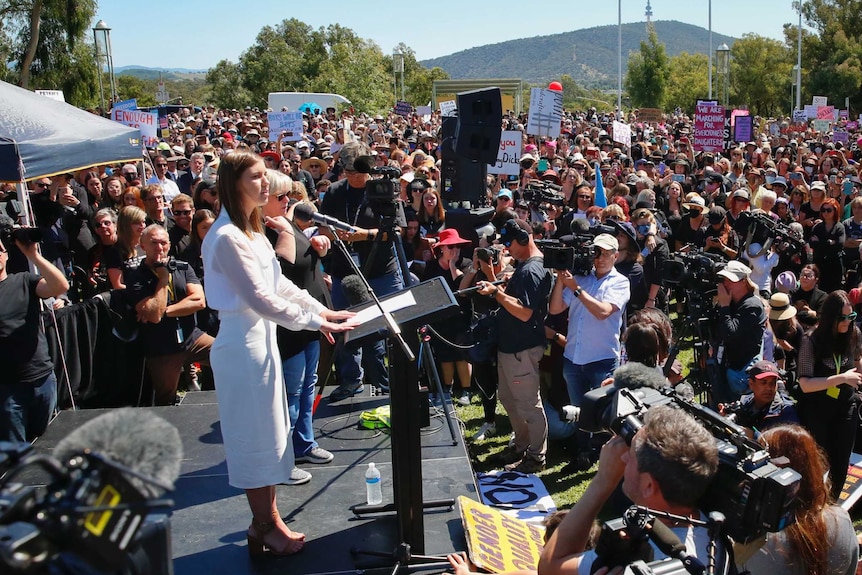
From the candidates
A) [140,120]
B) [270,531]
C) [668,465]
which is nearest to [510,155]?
[140,120]

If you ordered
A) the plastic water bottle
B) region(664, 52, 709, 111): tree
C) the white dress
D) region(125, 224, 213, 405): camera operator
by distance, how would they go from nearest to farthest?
the white dress, the plastic water bottle, region(125, 224, 213, 405): camera operator, region(664, 52, 709, 111): tree

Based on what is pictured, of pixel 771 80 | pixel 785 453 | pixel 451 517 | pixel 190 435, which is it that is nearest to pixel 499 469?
pixel 451 517

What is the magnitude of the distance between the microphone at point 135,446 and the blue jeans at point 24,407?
3.93 m

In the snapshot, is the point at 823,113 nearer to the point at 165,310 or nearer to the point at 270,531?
the point at 165,310

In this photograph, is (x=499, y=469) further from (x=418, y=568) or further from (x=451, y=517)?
(x=418, y=568)

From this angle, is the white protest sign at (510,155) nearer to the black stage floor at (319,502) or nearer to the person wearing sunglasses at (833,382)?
the black stage floor at (319,502)

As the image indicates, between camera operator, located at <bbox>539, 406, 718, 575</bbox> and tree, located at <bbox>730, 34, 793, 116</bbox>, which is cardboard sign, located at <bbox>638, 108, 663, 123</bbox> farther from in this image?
camera operator, located at <bbox>539, 406, 718, 575</bbox>

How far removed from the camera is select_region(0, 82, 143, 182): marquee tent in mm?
6430

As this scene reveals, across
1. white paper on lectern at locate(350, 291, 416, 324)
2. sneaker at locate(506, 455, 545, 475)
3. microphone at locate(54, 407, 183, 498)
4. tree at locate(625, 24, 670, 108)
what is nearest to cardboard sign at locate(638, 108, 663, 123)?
tree at locate(625, 24, 670, 108)

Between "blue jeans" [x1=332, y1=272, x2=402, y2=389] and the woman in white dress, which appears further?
"blue jeans" [x1=332, y1=272, x2=402, y2=389]

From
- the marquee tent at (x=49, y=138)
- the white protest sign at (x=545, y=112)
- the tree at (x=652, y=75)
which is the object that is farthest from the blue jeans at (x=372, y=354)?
the tree at (x=652, y=75)


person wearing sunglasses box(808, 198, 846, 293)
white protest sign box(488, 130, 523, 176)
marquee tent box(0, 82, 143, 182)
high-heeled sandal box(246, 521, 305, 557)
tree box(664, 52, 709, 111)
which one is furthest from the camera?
tree box(664, 52, 709, 111)

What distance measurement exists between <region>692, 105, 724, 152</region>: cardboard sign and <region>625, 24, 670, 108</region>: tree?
4124cm

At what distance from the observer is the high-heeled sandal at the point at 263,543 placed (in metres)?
3.65
